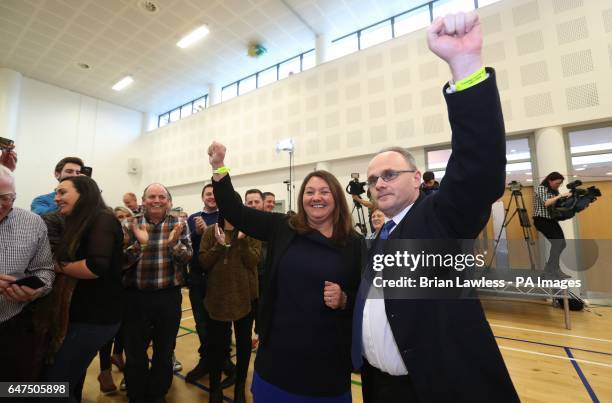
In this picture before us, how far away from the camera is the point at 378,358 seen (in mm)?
969

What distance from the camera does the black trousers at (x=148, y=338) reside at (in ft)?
6.19

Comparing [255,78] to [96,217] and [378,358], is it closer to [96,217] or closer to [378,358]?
[96,217]

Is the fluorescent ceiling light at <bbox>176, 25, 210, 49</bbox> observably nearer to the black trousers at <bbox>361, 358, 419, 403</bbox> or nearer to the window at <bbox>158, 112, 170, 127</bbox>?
the window at <bbox>158, 112, 170, 127</bbox>

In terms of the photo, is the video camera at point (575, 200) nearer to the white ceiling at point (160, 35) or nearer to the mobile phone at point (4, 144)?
the white ceiling at point (160, 35)

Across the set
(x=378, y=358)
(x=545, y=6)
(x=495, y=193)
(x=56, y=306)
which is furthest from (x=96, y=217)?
(x=545, y=6)

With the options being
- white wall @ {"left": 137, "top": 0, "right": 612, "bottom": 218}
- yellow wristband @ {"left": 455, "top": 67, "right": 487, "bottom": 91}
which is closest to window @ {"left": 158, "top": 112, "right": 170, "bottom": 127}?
white wall @ {"left": 137, "top": 0, "right": 612, "bottom": 218}

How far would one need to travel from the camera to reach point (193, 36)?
747 cm

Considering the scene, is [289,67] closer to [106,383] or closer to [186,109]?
[186,109]

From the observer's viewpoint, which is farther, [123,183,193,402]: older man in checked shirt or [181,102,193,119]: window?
[181,102,193,119]: window

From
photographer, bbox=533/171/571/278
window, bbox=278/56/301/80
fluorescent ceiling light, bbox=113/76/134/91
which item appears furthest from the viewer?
fluorescent ceiling light, bbox=113/76/134/91

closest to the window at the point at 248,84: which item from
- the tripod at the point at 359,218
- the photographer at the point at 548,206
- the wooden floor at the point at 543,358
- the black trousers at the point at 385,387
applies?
the tripod at the point at 359,218

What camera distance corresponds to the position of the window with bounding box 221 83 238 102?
9.99m

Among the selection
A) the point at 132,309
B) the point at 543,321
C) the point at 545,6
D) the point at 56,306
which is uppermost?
the point at 545,6

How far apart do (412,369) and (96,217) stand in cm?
175
